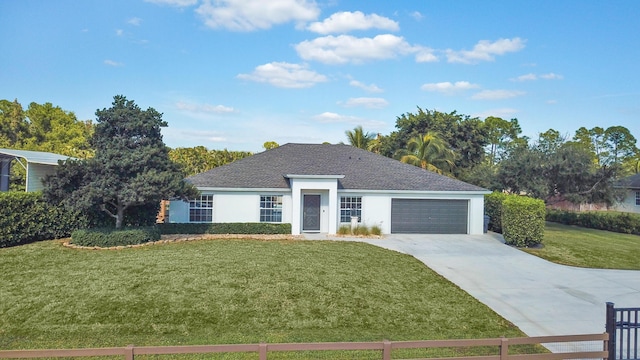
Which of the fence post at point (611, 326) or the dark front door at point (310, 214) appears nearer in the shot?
the fence post at point (611, 326)

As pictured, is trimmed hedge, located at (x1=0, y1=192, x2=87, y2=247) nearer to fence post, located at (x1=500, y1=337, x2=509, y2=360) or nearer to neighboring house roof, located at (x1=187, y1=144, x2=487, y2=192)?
neighboring house roof, located at (x1=187, y1=144, x2=487, y2=192)

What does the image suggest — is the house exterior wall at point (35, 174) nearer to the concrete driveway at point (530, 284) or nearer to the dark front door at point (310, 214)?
the dark front door at point (310, 214)

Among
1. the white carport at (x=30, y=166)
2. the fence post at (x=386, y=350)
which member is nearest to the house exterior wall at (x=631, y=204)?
the fence post at (x=386, y=350)

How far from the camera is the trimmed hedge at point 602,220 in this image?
25234 mm

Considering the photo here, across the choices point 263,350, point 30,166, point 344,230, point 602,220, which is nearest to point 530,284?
point 344,230

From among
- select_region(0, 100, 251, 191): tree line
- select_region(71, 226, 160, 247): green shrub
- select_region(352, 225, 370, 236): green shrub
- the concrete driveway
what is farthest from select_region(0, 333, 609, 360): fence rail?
select_region(0, 100, 251, 191): tree line

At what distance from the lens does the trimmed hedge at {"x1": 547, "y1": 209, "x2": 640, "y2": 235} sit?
2523 cm

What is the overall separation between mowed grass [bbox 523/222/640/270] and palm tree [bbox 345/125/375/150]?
698 inches

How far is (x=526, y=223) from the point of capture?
56.4 ft

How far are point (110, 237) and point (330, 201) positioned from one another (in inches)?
386

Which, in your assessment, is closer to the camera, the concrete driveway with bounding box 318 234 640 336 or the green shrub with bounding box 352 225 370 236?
the concrete driveway with bounding box 318 234 640 336

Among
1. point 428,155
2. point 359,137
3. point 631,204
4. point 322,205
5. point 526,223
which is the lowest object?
point 526,223

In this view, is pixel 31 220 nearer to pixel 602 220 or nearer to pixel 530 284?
pixel 530 284

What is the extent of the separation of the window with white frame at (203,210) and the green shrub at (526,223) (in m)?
14.3
